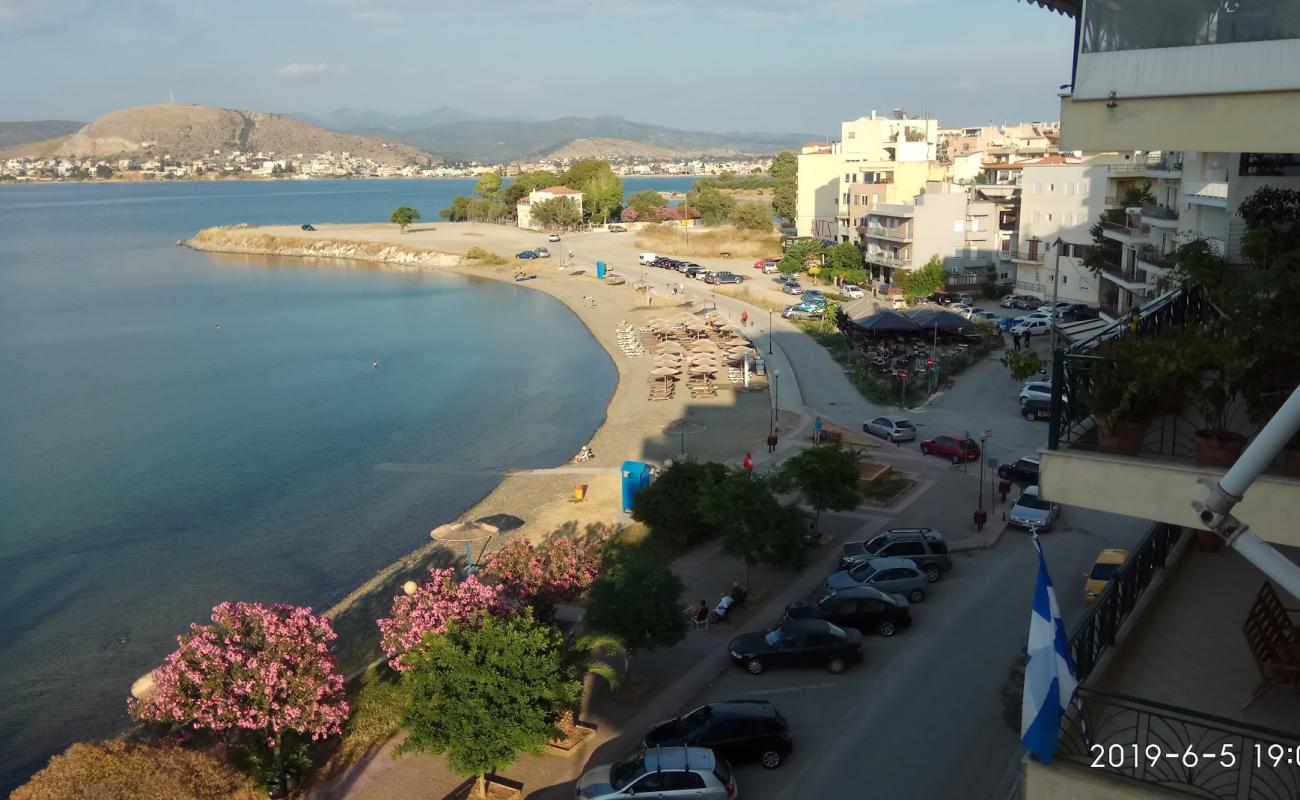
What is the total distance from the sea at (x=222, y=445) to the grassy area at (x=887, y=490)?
37.2 ft

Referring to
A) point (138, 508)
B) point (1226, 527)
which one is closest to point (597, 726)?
point (1226, 527)

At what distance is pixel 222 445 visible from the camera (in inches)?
1388

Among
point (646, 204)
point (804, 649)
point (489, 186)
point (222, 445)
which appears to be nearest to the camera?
point (804, 649)

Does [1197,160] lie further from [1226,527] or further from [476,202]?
[476,202]

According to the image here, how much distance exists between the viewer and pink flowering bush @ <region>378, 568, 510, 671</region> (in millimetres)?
13172

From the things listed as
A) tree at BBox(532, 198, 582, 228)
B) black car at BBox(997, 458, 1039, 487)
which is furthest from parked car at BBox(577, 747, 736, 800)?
tree at BBox(532, 198, 582, 228)

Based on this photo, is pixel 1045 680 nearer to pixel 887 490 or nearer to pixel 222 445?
pixel 887 490

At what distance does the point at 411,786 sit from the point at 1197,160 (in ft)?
95.6

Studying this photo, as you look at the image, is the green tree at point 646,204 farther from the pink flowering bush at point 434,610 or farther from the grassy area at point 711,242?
the pink flowering bush at point 434,610

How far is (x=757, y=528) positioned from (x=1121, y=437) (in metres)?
12.6

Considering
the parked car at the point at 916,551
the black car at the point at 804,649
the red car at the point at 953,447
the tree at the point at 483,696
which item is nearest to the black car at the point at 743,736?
the tree at the point at 483,696

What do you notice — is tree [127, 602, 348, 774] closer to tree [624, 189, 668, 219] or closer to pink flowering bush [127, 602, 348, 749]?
pink flowering bush [127, 602, 348, 749]

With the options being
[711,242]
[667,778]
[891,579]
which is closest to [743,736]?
[667,778]

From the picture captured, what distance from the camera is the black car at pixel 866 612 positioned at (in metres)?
15.9
